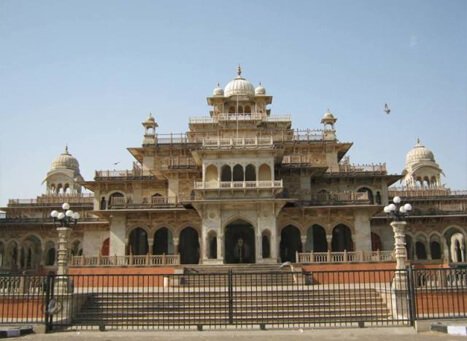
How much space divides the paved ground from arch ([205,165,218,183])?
2030cm

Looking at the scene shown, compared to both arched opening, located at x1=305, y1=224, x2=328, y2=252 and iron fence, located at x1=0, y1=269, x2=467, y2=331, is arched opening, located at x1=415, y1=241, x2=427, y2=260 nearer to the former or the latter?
arched opening, located at x1=305, y1=224, x2=328, y2=252

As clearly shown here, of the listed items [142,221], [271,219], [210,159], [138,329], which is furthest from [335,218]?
[138,329]

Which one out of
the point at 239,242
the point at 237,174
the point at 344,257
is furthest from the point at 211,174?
the point at 344,257

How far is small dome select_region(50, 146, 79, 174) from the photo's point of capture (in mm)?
58959

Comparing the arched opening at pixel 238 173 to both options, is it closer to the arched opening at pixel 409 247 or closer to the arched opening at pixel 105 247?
the arched opening at pixel 105 247

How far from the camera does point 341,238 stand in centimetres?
3925

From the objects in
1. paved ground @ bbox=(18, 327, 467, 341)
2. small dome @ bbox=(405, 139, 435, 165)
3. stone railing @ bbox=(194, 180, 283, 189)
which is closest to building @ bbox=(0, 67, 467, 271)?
stone railing @ bbox=(194, 180, 283, 189)

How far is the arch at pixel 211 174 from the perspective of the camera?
1367 inches

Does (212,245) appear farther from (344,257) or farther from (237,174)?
(344,257)

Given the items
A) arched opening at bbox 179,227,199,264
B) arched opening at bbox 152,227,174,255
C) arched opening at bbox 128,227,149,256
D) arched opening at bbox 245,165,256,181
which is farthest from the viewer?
arched opening at bbox 128,227,149,256

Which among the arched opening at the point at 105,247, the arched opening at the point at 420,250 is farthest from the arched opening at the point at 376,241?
the arched opening at the point at 105,247

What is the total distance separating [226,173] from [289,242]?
298 inches

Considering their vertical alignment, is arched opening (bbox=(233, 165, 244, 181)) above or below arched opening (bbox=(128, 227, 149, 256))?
above

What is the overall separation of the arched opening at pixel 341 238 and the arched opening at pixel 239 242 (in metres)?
6.89
